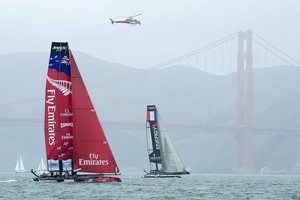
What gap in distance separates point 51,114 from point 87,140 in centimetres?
155

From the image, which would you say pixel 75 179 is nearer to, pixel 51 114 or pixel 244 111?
pixel 51 114

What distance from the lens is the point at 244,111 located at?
103 meters

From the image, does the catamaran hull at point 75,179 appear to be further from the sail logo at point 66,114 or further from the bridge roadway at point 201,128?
the bridge roadway at point 201,128

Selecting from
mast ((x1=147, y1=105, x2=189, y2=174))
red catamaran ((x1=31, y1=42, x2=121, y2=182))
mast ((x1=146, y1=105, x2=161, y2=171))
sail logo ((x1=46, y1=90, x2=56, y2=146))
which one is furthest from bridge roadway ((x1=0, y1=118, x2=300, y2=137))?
sail logo ((x1=46, y1=90, x2=56, y2=146))

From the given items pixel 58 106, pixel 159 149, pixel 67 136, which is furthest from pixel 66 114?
pixel 159 149

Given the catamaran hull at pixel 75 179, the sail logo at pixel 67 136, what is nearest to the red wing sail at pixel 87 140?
the sail logo at pixel 67 136

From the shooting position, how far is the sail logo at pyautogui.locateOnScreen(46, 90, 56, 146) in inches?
1372

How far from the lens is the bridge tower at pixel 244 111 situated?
100188 millimetres

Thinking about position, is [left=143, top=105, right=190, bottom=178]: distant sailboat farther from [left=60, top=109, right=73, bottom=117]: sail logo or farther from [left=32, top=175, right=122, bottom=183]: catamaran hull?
[left=60, top=109, right=73, bottom=117]: sail logo

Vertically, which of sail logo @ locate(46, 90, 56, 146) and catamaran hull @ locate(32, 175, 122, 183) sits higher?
sail logo @ locate(46, 90, 56, 146)

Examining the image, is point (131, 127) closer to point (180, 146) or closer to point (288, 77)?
point (180, 146)

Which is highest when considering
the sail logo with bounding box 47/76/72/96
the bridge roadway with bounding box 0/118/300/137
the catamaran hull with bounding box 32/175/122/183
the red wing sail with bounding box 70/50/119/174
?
the bridge roadway with bounding box 0/118/300/137

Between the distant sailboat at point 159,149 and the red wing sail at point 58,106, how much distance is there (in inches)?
810

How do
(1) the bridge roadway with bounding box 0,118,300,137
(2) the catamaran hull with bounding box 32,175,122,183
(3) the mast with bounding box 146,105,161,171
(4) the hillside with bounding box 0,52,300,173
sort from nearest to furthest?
(2) the catamaran hull with bounding box 32,175,122,183 < (3) the mast with bounding box 146,105,161,171 < (1) the bridge roadway with bounding box 0,118,300,137 < (4) the hillside with bounding box 0,52,300,173
